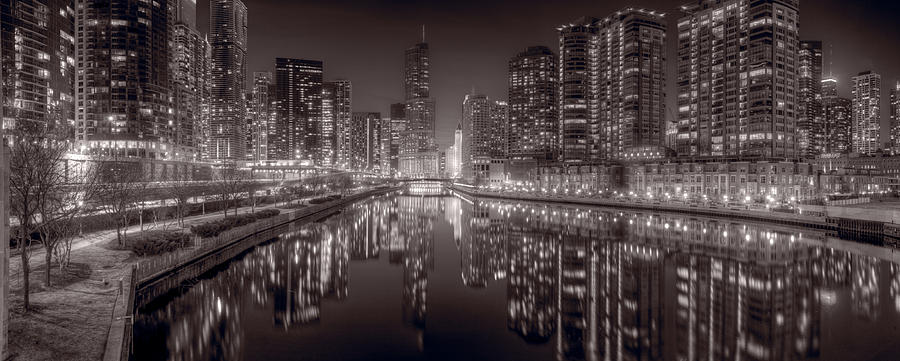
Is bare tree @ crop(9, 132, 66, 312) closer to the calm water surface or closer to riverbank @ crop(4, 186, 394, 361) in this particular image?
riverbank @ crop(4, 186, 394, 361)

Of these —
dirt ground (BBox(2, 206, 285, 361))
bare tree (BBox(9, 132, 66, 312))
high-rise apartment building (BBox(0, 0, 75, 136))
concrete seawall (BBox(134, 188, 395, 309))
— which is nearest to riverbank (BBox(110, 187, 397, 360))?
concrete seawall (BBox(134, 188, 395, 309))

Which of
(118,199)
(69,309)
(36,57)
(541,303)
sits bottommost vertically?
(541,303)

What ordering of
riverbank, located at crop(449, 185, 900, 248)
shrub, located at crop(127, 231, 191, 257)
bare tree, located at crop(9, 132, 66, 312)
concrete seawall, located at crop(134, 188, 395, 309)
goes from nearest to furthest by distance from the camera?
1. bare tree, located at crop(9, 132, 66, 312)
2. concrete seawall, located at crop(134, 188, 395, 309)
3. shrub, located at crop(127, 231, 191, 257)
4. riverbank, located at crop(449, 185, 900, 248)

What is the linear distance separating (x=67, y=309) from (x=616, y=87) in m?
178

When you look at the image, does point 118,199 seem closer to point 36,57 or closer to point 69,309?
point 69,309

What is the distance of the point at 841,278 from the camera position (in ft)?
116

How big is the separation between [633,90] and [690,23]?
2958 centimetres

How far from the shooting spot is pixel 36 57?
103m

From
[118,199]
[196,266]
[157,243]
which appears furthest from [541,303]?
[118,199]

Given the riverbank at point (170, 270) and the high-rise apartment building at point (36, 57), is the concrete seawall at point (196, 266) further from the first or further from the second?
the high-rise apartment building at point (36, 57)

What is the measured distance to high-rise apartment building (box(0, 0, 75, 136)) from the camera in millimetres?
94688

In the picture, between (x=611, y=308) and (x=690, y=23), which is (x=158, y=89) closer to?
(x=611, y=308)

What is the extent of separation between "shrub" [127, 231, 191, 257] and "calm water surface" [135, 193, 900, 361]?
3388 mm

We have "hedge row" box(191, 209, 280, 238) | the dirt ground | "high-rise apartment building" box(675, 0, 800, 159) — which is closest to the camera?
the dirt ground
